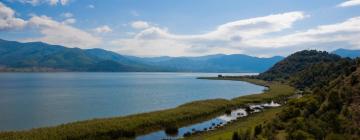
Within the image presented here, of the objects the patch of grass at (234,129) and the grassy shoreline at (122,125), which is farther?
the patch of grass at (234,129)

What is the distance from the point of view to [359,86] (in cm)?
6144

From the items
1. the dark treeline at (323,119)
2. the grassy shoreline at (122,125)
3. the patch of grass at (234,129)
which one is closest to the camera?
the dark treeline at (323,119)

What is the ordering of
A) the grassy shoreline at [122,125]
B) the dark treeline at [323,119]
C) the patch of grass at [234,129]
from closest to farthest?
the dark treeline at [323,119], the grassy shoreline at [122,125], the patch of grass at [234,129]

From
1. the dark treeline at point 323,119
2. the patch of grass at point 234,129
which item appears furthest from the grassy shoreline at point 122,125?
the dark treeline at point 323,119

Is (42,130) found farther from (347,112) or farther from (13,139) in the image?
(347,112)

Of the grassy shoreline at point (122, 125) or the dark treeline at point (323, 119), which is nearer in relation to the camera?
the dark treeline at point (323, 119)

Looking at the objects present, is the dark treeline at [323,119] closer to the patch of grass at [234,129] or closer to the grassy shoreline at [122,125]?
the patch of grass at [234,129]

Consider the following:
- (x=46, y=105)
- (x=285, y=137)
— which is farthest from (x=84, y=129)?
(x=46, y=105)

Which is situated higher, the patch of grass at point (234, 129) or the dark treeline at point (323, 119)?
the dark treeline at point (323, 119)

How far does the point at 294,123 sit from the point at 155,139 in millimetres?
25196

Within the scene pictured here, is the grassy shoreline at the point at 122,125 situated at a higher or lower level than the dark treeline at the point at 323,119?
lower

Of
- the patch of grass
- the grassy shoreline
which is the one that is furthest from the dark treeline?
the grassy shoreline

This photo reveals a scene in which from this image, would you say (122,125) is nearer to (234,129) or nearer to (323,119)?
(234,129)

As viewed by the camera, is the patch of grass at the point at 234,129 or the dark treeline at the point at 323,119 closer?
the dark treeline at the point at 323,119
